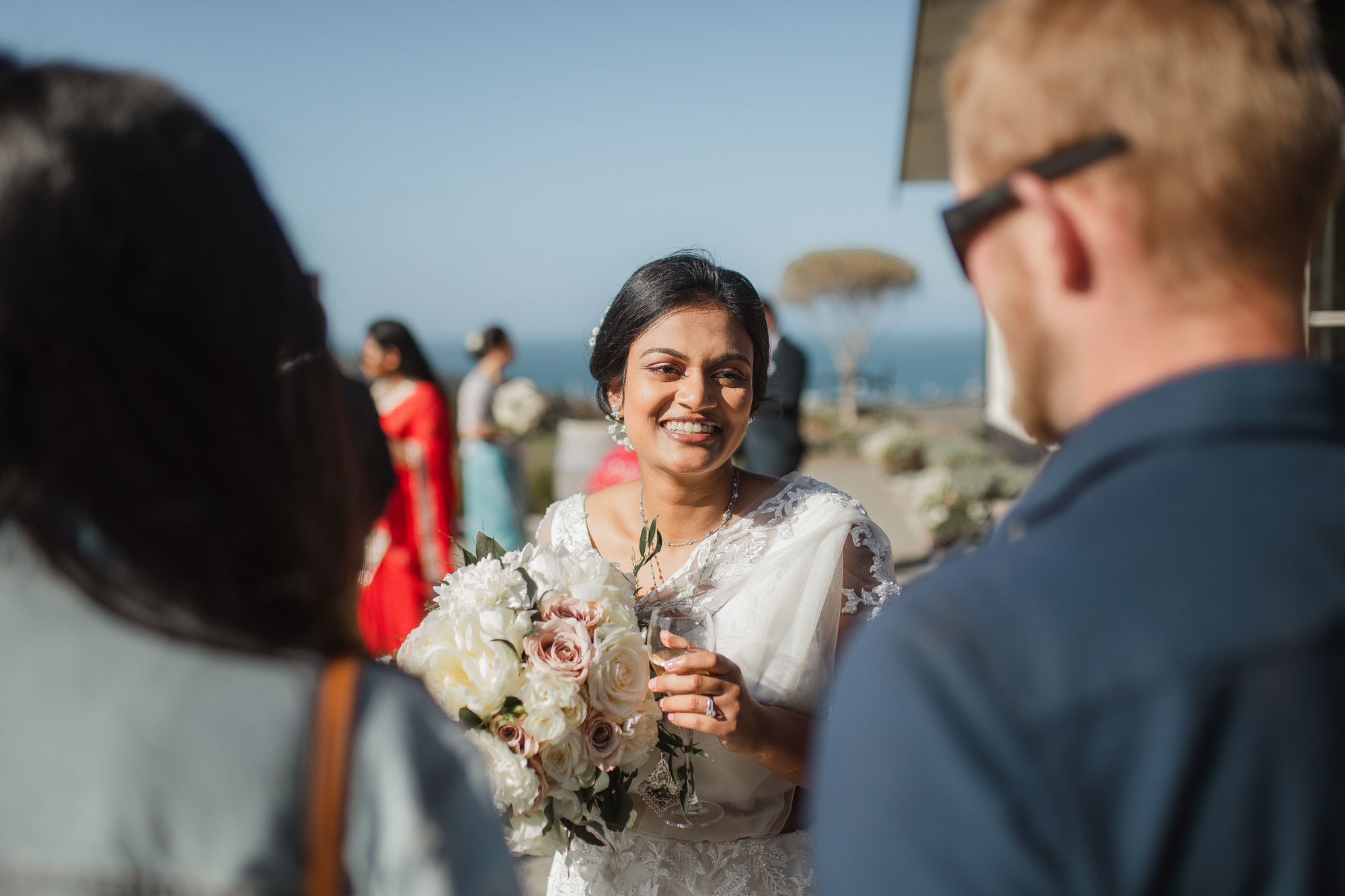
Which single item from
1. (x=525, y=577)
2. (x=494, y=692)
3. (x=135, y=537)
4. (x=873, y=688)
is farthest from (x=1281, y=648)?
(x=525, y=577)

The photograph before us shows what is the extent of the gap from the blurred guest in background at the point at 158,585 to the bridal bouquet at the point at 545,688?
0.85 metres

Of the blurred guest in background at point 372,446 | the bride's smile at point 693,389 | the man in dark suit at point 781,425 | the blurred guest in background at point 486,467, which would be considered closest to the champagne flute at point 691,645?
the bride's smile at point 693,389

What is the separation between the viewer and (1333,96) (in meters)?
0.88

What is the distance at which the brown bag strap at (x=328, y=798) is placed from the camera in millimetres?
775

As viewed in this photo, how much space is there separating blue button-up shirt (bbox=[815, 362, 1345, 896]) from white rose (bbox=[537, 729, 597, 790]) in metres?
1.00

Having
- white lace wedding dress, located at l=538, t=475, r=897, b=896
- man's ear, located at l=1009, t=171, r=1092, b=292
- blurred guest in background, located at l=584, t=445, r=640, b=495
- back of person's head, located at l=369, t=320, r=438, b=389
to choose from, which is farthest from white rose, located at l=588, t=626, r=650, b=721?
back of person's head, located at l=369, t=320, r=438, b=389

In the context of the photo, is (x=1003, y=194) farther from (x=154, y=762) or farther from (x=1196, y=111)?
(x=154, y=762)

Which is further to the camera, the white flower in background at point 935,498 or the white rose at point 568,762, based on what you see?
the white flower in background at point 935,498

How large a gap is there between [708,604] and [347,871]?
1459mm

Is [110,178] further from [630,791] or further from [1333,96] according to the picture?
[630,791]

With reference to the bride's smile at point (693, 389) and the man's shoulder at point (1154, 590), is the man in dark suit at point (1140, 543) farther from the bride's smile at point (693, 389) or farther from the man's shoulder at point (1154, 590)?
the bride's smile at point (693, 389)

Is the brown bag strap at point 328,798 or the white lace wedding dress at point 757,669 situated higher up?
the brown bag strap at point 328,798

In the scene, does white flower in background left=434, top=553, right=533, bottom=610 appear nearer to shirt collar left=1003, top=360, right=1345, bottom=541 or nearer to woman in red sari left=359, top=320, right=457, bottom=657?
shirt collar left=1003, top=360, right=1345, bottom=541

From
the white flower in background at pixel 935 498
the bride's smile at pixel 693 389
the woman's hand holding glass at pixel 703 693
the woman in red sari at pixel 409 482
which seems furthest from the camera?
the white flower in background at pixel 935 498
